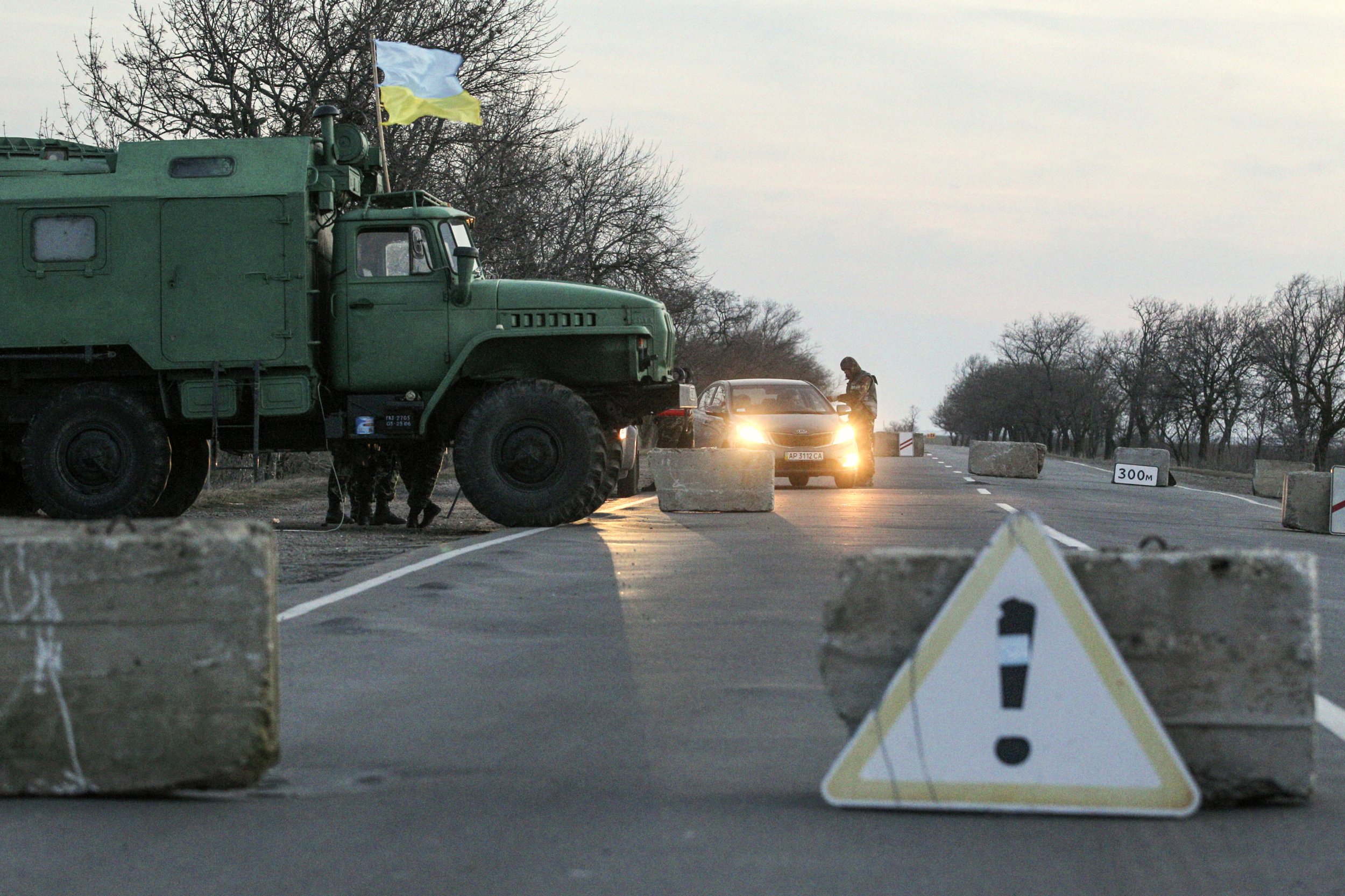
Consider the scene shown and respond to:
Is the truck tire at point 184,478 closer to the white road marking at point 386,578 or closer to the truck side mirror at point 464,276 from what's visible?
the truck side mirror at point 464,276

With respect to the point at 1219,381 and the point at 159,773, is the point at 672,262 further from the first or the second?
the point at 1219,381

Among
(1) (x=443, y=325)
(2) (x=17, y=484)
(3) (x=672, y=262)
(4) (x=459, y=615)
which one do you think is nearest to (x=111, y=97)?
(2) (x=17, y=484)

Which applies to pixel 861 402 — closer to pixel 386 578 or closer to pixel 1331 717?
pixel 386 578

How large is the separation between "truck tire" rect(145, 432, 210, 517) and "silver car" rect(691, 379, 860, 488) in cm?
863

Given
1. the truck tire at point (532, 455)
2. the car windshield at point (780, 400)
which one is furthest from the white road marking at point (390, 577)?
the car windshield at point (780, 400)

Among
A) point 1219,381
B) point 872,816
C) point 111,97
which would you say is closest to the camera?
point 872,816

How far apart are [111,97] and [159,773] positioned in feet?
82.9

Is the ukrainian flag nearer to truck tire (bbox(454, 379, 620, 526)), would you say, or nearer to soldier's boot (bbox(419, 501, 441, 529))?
soldier's boot (bbox(419, 501, 441, 529))

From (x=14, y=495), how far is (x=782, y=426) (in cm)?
1089

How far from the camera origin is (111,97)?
27844 mm

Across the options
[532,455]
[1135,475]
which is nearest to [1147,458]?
[1135,475]

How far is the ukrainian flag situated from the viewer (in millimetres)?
20984

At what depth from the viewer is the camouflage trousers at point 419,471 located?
648 inches

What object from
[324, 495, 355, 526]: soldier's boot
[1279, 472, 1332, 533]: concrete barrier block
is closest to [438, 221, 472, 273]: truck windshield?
[324, 495, 355, 526]: soldier's boot
